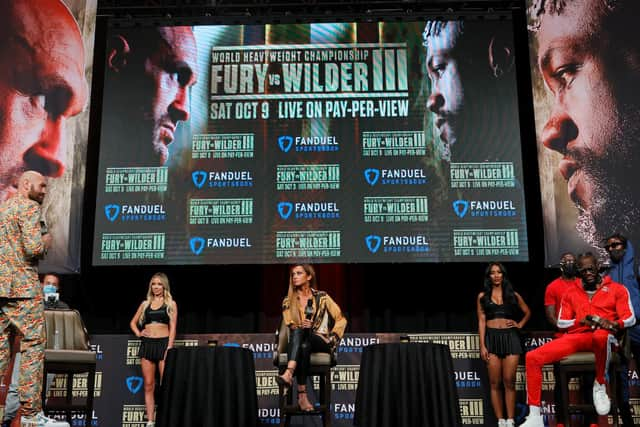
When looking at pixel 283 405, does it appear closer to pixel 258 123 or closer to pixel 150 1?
pixel 258 123

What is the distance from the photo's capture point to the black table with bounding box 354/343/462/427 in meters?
4.85

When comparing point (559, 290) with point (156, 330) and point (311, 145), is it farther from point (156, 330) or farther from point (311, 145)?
point (156, 330)

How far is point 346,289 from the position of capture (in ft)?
26.6

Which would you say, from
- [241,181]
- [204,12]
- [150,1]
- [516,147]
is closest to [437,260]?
[516,147]

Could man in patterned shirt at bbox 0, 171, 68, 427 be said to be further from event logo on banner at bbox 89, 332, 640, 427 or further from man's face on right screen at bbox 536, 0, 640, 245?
man's face on right screen at bbox 536, 0, 640, 245

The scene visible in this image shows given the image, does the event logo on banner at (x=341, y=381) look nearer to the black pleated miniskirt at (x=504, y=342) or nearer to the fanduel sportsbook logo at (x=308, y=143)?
the black pleated miniskirt at (x=504, y=342)

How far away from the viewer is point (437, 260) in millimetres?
7156

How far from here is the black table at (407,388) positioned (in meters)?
4.85

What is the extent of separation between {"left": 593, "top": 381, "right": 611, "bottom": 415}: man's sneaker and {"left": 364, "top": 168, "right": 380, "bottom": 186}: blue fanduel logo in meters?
2.81

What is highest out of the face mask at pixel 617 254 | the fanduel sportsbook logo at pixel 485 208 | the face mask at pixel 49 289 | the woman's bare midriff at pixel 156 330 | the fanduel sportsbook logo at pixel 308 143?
the fanduel sportsbook logo at pixel 308 143

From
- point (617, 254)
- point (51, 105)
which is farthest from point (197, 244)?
point (617, 254)

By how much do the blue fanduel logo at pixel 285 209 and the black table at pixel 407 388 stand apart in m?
2.52

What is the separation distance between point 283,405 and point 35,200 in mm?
2456

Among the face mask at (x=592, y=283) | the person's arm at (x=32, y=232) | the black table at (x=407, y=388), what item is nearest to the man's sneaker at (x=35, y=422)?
the person's arm at (x=32, y=232)
